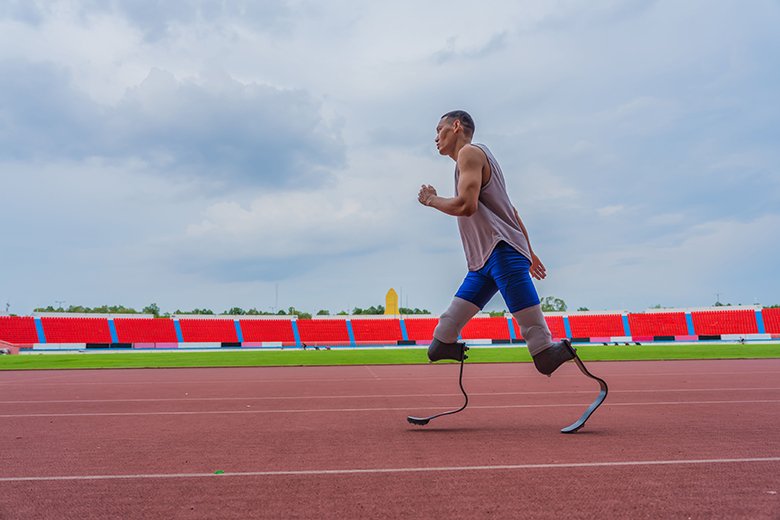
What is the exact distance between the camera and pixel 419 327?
178 ft

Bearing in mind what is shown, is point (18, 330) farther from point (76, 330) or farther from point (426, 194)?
point (426, 194)

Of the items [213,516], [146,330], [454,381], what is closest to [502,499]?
[213,516]

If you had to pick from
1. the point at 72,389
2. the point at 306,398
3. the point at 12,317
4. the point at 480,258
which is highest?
the point at 12,317

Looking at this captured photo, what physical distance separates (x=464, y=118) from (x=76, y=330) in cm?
4928

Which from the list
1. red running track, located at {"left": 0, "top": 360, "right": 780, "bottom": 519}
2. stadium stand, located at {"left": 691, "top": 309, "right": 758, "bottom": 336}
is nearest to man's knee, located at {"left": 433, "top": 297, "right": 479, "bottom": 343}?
red running track, located at {"left": 0, "top": 360, "right": 780, "bottom": 519}

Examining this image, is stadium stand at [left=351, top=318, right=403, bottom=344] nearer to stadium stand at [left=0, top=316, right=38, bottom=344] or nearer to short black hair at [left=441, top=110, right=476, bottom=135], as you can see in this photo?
stadium stand at [left=0, top=316, right=38, bottom=344]

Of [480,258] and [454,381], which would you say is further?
[454,381]

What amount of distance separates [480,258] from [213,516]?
11.1 feet

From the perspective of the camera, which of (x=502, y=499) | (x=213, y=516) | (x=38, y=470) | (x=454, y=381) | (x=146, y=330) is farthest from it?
(x=146, y=330)

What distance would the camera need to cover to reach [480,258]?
5.48 metres

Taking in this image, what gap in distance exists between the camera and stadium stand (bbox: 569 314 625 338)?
172 ft

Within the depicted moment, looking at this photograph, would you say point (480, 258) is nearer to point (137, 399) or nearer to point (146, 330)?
point (137, 399)

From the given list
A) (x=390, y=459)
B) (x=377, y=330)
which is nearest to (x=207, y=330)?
(x=377, y=330)

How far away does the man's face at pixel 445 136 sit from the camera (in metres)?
5.74
